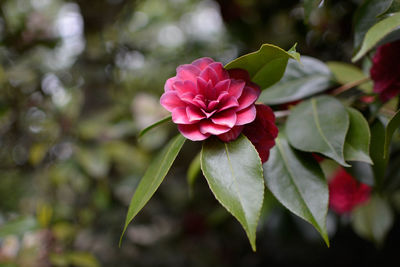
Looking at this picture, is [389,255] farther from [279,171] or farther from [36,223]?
[36,223]

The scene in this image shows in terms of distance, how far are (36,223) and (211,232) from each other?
1060 millimetres

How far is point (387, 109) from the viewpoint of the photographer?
525 mm

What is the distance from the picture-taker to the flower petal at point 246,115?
377mm

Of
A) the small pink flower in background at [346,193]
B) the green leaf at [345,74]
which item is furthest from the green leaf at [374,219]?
the green leaf at [345,74]

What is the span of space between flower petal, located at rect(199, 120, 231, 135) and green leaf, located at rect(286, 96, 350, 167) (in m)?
0.13

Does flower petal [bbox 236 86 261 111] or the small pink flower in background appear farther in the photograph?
the small pink flower in background

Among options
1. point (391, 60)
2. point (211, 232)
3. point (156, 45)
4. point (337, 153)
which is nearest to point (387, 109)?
point (391, 60)

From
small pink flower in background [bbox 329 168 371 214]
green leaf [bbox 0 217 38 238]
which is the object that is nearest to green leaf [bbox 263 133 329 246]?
small pink flower in background [bbox 329 168 371 214]

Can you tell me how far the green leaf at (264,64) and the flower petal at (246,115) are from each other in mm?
53

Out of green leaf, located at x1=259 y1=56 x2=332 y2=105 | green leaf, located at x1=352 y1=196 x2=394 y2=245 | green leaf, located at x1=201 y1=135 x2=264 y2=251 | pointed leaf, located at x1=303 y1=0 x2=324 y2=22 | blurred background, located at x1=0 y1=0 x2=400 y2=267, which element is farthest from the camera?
blurred background, located at x1=0 y1=0 x2=400 y2=267

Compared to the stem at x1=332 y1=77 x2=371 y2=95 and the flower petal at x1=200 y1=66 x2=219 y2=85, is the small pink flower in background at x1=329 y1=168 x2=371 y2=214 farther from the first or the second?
the flower petal at x1=200 y1=66 x2=219 y2=85

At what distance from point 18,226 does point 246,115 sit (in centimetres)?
70

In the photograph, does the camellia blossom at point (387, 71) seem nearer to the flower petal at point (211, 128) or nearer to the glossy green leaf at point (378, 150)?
the glossy green leaf at point (378, 150)

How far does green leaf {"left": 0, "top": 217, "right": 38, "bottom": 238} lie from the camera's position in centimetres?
76
